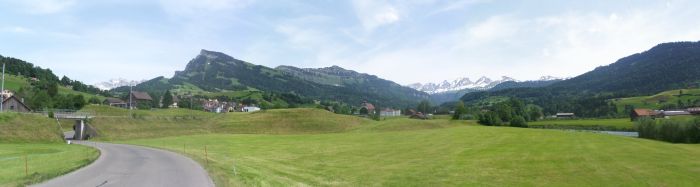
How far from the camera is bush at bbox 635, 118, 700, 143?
85312mm

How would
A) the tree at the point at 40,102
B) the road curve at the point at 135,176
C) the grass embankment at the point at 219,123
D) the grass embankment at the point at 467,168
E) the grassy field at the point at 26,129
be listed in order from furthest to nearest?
the tree at the point at 40,102
the grass embankment at the point at 219,123
the grassy field at the point at 26,129
the grass embankment at the point at 467,168
the road curve at the point at 135,176

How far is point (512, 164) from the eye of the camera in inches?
1630

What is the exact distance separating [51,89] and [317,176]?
551 ft

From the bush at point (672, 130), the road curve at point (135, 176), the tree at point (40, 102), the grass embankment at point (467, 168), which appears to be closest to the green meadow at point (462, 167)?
the grass embankment at point (467, 168)

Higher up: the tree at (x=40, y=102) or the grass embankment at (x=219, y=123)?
the tree at (x=40, y=102)

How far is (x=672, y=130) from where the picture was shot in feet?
295

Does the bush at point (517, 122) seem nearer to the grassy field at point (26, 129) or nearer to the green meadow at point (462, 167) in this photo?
the green meadow at point (462, 167)

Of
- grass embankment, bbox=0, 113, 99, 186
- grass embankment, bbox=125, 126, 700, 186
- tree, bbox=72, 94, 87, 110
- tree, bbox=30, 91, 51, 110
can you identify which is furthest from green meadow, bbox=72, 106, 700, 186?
tree, bbox=72, 94, 87, 110

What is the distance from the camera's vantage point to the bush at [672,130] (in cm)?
8531

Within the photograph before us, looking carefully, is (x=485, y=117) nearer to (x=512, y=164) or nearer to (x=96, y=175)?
(x=512, y=164)

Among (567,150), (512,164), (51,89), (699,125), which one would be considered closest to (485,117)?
(699,125)

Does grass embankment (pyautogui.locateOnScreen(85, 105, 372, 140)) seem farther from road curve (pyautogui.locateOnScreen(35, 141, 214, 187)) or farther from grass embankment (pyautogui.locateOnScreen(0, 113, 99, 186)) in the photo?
road curve (pyautogui.locateOnScreen(35, 141, 214, 187))

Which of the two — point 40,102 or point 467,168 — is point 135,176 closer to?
point 467,168

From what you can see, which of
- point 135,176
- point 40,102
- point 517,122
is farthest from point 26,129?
point 517,122
